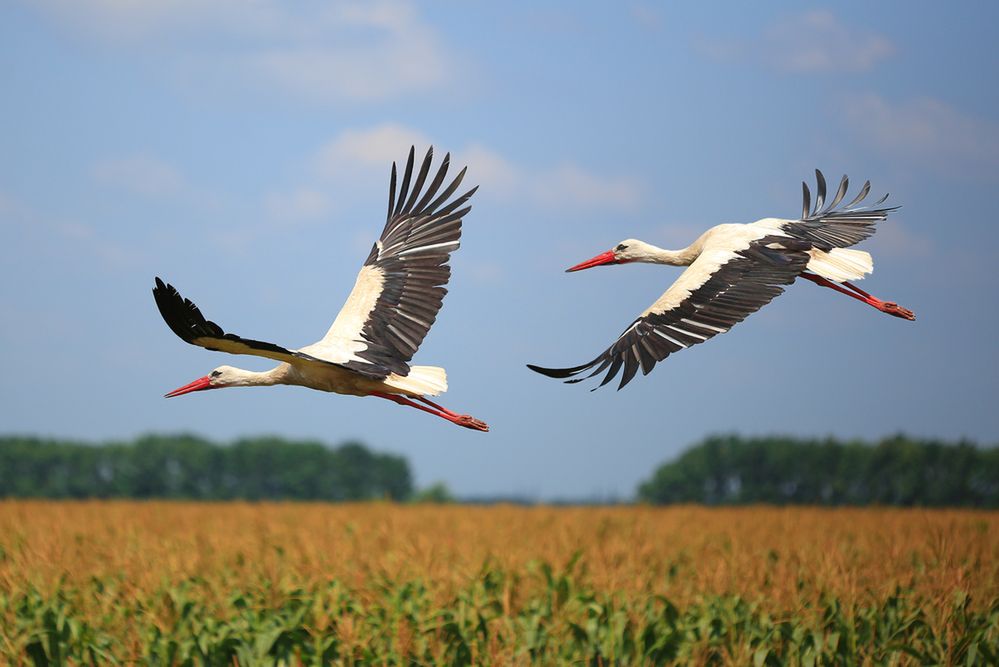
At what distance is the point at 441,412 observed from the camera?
5.91 m

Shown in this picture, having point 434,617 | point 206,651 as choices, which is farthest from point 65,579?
point 434,617

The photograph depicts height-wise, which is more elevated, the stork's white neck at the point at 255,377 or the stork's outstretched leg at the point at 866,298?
the stork's outstretched leg at the point at 866,298

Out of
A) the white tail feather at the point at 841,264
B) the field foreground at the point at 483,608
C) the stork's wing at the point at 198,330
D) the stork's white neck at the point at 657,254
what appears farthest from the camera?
the field foreground at the point at 483,608

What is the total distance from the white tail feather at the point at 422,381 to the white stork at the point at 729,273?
75 cm

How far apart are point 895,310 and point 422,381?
316 cm

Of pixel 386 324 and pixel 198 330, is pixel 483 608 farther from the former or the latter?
pixel 198 330

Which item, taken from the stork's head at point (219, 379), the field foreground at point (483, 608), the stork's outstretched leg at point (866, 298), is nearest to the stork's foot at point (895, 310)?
the stork's outstretched leg at point (866, 298)

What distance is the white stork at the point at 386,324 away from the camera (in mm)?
5160

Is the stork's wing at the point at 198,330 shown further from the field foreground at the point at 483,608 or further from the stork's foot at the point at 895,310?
the stork's foot at the point at 895,310

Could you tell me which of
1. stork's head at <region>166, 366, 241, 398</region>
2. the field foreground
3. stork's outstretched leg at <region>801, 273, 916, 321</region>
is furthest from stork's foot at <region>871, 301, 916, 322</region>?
stork's head at <region>166, 366, 241, 398</region>

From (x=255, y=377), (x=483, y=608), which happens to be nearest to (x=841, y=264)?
(x=255, y=377)

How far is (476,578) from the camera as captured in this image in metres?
8.88

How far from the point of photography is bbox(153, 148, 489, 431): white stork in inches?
203

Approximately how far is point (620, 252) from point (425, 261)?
162 centimetres
